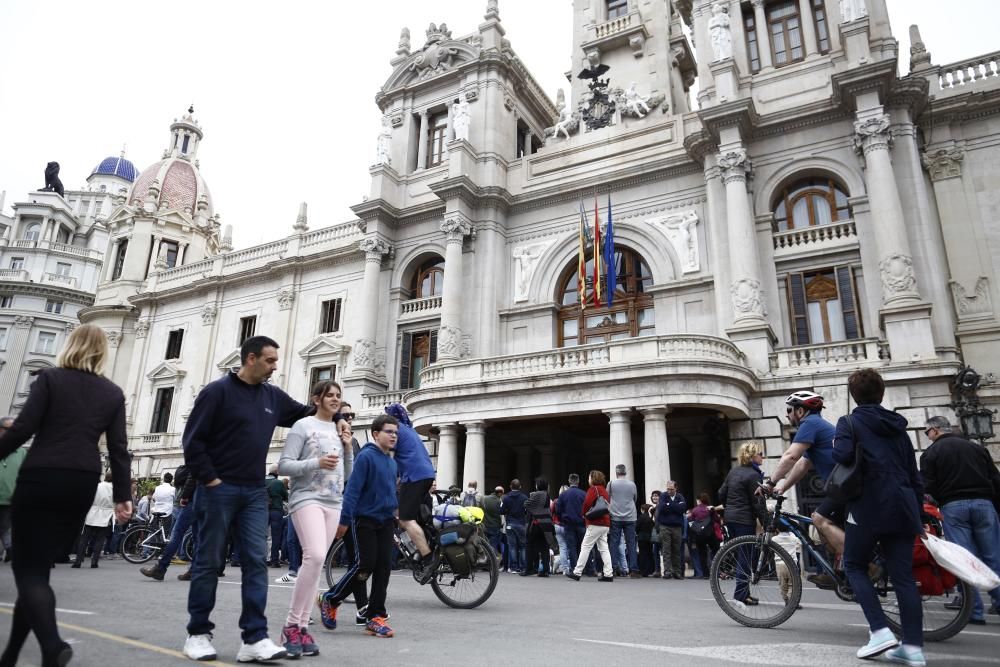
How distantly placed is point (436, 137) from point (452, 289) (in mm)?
8924

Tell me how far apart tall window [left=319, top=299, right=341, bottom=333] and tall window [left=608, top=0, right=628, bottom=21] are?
17402 millimetres

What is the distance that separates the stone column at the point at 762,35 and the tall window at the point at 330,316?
19.2 meters

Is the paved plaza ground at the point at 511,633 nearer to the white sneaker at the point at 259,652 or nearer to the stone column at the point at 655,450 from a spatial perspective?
the white sneaker at the point at 259,652

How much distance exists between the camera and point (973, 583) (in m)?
4.81

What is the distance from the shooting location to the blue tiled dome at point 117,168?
86412 millimetres

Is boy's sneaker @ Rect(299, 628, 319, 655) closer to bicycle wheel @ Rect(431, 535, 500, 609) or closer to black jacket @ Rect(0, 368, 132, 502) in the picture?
black jacket @ Rect(0, 368, 132, 502)

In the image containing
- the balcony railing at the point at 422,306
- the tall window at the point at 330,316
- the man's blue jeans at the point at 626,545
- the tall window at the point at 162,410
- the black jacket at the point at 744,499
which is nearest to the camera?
the black jacket at the point at 744,499

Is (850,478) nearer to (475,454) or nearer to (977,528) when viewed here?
(977,528)

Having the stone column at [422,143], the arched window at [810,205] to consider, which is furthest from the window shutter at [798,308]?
the stone column at [422,143]

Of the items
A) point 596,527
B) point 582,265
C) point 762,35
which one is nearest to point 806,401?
point 596,527

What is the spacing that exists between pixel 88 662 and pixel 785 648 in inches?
178

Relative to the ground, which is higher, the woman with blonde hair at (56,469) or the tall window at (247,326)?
the tall window at (247,326)

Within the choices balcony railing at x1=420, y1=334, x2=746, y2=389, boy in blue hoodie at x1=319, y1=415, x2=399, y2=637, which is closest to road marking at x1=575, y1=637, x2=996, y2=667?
boy in blue hoodie at x1=319, y1=415, x2=399, y2=637

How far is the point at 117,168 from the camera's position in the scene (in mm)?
87312
